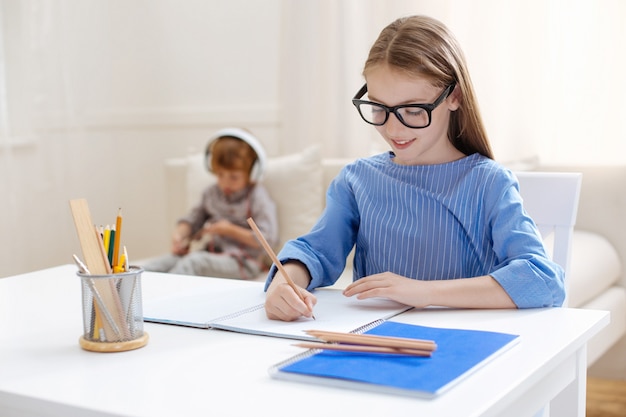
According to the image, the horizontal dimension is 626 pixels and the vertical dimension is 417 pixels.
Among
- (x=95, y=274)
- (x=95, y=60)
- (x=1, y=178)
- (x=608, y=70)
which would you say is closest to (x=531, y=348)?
(x=95, y=274)

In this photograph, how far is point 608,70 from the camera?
301 cm

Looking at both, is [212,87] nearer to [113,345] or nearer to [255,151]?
[255,151]

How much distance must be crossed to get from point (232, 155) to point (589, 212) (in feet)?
4.32

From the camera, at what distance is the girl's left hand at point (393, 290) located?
1236mm

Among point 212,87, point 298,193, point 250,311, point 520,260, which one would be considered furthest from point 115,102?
point 520,260

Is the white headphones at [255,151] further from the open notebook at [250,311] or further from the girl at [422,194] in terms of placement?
the open notebook at [250,311]

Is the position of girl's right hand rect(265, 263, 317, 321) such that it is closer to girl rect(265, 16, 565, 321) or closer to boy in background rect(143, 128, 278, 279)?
girl rect(265, 16, 565, 321)

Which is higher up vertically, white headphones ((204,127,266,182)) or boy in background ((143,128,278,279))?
white headphones ((204,127,266,182))

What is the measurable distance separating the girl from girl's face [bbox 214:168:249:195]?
1526 millimetres

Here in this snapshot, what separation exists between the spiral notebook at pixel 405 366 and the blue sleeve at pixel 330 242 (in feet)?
1.45

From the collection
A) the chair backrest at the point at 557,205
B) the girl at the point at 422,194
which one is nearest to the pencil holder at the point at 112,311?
the girl at the point at 422,194

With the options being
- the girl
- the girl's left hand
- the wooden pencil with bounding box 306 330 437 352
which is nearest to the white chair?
the girl

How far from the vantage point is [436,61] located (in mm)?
1452

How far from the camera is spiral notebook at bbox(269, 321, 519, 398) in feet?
2.83
